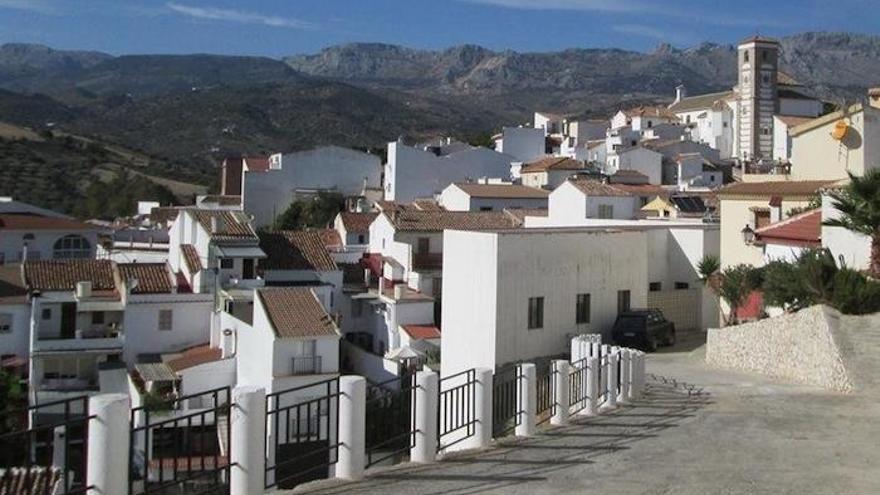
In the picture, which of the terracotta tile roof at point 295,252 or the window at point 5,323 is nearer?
the window at point 5,323

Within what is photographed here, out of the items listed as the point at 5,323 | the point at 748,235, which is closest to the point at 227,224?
the point at 5,323

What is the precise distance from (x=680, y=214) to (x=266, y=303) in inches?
888

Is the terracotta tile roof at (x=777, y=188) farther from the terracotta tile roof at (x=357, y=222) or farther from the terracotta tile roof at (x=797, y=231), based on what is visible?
the terracotta tile roof at (x=357, y=222)

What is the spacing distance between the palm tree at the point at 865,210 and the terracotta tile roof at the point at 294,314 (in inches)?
758

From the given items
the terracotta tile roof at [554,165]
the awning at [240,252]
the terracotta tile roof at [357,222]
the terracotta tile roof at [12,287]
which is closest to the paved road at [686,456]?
the awning at [240,252]

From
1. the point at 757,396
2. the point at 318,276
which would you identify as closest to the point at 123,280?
the point at 318,276

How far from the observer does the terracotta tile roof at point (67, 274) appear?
41.2 meters

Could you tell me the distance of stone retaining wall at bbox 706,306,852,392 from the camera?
1706cm

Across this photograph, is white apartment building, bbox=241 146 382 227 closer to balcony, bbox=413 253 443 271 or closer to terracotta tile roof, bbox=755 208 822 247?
balcony, bbox=413 253 443 271

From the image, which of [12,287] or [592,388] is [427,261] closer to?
[12,287]

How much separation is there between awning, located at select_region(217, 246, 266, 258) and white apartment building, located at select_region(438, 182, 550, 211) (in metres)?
19.8

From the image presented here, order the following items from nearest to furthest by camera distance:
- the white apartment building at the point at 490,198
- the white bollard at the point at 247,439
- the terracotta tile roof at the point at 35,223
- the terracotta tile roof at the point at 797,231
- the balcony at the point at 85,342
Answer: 1. the white bollard at the point at 247,439
2. the terracotta tile roof at the point at 797,231
3. the balcony at the point at 85,342
4. the terracotta tile roof at the point at 35,223
5. the white apartment building at the point at 490,198

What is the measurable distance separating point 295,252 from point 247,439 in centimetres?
3789

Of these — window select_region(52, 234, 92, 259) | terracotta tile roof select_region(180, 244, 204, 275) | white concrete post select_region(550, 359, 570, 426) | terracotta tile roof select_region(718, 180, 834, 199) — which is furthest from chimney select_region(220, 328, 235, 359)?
white concrete post select_region(550, 359, 570, 426)
